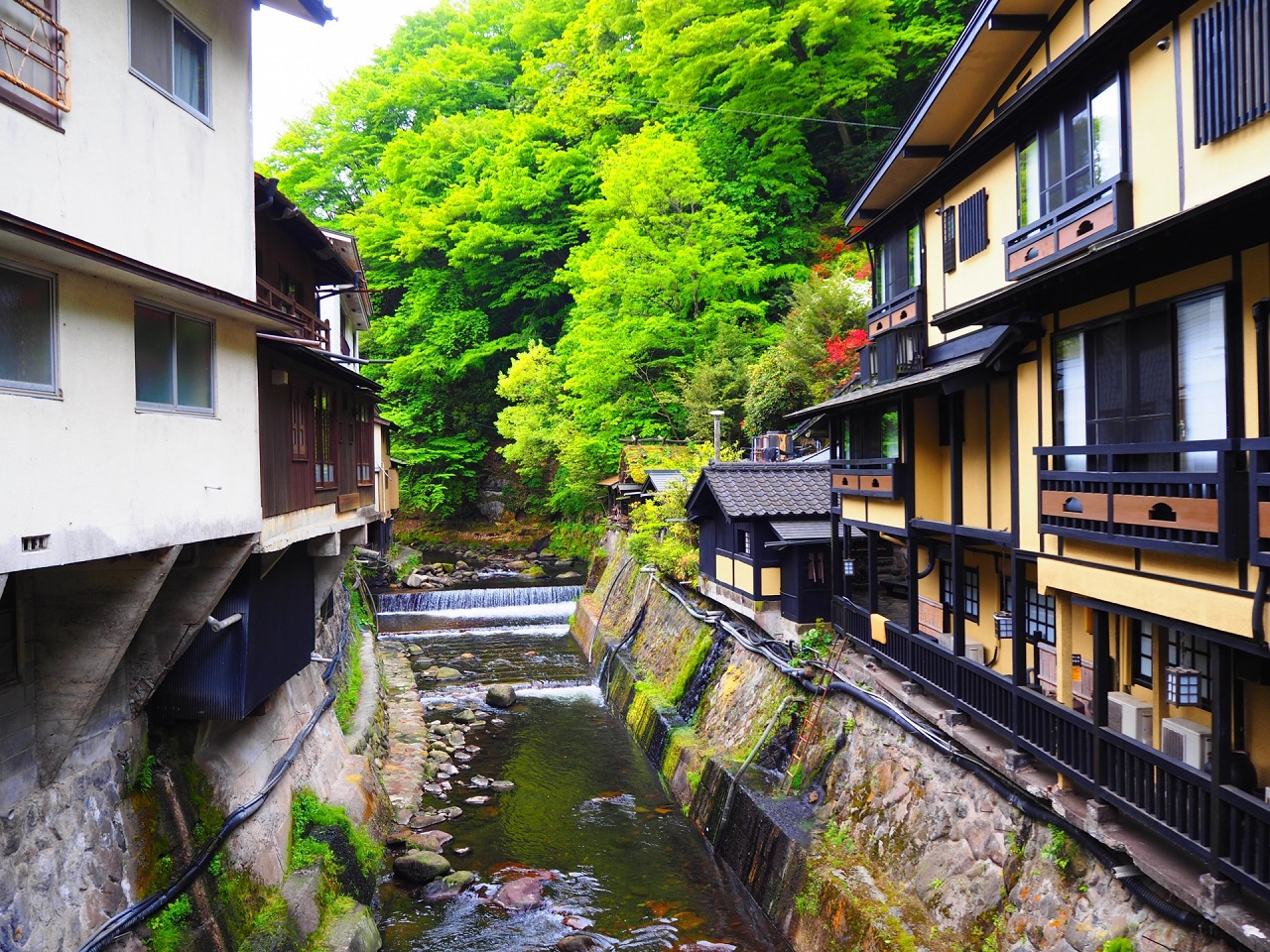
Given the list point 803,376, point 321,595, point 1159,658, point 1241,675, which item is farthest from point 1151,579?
point 803,376

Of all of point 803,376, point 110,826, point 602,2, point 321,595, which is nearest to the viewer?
point 110,826

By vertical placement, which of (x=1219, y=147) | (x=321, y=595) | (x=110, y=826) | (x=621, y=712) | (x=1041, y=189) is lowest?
(x=621, y=712)

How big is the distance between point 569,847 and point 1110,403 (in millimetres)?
13977

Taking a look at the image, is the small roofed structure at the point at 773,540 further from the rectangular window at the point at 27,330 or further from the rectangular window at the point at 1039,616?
the rectangular window at the point at 27,330

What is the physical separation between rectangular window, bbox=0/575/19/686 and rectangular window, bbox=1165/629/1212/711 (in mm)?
13266

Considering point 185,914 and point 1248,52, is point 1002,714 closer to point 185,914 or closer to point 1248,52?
point 1248,52

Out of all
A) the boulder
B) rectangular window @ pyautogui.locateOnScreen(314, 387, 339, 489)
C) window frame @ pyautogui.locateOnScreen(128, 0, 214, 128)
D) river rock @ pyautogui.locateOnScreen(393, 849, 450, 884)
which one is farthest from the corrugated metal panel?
window frame @ pyautogui.locateOnScreen(128, 0, 214, 128)

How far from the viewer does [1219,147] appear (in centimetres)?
795

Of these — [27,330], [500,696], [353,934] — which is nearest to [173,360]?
[27,330]

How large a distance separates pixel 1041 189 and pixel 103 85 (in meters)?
11.9

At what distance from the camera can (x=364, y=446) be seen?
19.4 metres

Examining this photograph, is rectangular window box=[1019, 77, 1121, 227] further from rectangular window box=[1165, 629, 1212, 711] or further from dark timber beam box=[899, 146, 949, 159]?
rectangular window box=[1165, 629, 1212, 711]

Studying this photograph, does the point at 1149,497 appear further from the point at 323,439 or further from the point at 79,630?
the point at 323,439

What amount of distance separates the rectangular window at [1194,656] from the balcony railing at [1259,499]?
8.75 ft
